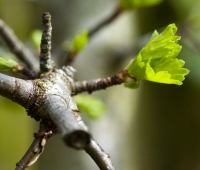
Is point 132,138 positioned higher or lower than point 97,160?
higher

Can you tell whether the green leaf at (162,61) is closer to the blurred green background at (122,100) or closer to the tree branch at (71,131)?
the tree branch at (71,131)

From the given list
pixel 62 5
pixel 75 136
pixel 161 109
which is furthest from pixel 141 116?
pixel 75 136

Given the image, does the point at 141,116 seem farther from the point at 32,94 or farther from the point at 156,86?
the point at 32,94

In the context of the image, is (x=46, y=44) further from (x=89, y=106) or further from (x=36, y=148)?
(x=89, y=106)

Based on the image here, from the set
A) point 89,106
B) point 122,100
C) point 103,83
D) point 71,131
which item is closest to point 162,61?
point 103,83

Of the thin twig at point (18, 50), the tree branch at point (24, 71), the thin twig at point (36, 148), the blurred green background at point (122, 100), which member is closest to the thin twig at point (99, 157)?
the thin twig at point (36, 148)

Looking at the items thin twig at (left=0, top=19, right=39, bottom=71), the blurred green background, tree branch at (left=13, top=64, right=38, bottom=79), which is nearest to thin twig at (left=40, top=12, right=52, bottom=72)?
tree branch at (left=13, top=64, right=38, bottom=79)
